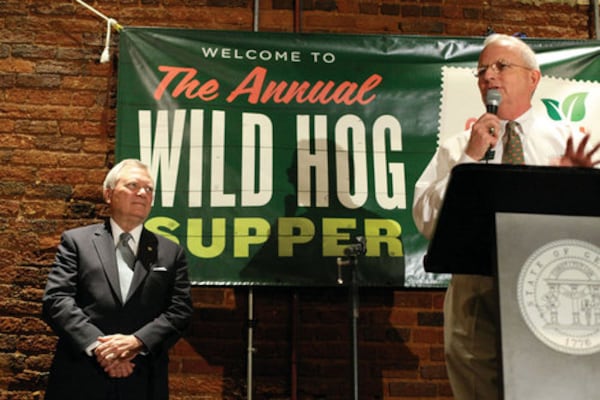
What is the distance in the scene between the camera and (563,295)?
1.53 meters

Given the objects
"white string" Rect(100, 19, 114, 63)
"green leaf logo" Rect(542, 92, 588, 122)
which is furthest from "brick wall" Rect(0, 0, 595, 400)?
"green leaf logo" Rect(542, 92, 588, 122)

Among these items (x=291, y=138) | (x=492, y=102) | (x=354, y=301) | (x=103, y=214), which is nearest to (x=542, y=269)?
(x=492, y=102)

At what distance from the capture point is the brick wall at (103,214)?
3.60 m

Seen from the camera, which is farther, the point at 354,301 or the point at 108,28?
the point at 108,28

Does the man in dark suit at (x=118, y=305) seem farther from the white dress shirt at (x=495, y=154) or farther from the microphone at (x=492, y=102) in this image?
the microphone at (x=492, y=102)

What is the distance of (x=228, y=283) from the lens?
3.54m

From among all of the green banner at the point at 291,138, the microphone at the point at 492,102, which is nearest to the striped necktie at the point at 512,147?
the microphone at the point at 492,102

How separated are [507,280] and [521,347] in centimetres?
13

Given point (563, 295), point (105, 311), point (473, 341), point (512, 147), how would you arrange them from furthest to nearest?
point (105, 311)
point (512, 147)
point (473, 341)
point (563, 295)

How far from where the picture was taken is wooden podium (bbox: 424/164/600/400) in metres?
1.49

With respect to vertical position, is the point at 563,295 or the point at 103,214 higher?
the point at 103,214

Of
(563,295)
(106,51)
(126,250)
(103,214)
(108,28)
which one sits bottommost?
(563,295)

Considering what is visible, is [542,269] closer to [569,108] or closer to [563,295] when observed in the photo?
[563,295]

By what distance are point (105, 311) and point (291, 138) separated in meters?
1.38
